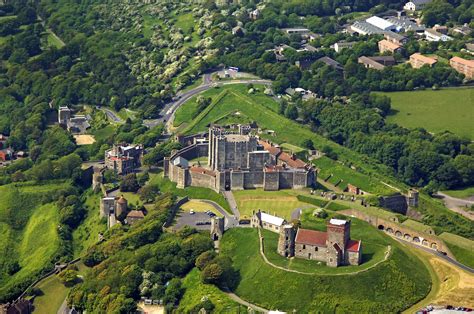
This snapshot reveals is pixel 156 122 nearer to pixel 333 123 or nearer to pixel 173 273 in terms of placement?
pixel 333 123

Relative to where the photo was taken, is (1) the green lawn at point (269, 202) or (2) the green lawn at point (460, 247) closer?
(2) the green lawn at point (460, 247)

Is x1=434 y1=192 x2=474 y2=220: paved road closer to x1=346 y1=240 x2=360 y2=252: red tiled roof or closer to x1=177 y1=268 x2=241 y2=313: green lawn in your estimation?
x1=346 y1=240 x2=360 y2=252: red tiled roof

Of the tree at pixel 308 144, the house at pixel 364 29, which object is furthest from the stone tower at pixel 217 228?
the house at pixel 364 29

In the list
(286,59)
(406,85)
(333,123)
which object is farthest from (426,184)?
(286,59)

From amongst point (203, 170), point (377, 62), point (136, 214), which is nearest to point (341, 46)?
point (377, 62)

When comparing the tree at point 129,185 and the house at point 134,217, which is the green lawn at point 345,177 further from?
the house at point 134,217

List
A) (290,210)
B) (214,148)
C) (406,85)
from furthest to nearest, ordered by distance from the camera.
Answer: (406,85) → (214,148) → (290,210)
